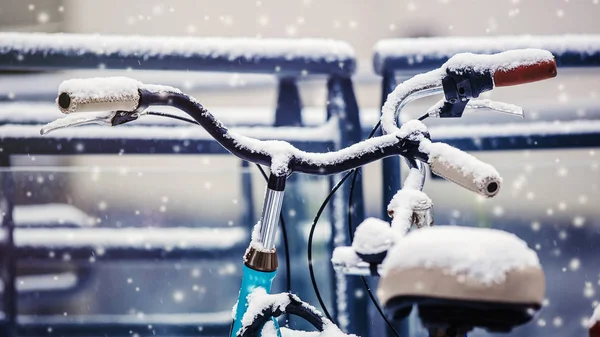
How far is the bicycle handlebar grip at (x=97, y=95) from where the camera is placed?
0.65 metres

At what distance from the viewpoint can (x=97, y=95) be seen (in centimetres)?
66

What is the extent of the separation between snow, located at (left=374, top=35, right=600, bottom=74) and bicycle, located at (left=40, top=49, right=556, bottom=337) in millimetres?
668

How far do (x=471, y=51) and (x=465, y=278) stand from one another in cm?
115

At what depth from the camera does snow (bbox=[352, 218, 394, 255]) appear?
580 millimetres

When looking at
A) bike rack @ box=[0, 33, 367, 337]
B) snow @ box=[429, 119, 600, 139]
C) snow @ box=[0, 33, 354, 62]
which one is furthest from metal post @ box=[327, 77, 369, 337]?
Answer: snow @ box=[429, 119, 600, 139]

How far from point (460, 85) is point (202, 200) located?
98cm

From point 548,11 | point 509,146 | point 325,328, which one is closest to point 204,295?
point 325,328

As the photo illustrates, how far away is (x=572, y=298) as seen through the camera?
62.3 inches

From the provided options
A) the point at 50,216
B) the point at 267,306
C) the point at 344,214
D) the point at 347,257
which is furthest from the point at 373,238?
the point at 50,216

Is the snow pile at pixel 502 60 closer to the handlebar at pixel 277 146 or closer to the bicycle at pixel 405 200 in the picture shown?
the bicycle at pixel 405 200

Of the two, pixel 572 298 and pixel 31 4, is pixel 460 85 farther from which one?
pixel 31 4

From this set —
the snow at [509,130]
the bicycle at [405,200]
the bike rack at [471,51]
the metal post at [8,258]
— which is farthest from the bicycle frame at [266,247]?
the metal post at [8,258]

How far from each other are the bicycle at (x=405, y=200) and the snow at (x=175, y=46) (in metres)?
0.67

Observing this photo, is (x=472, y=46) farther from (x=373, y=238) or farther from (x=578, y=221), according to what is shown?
(x=373, y=238)
